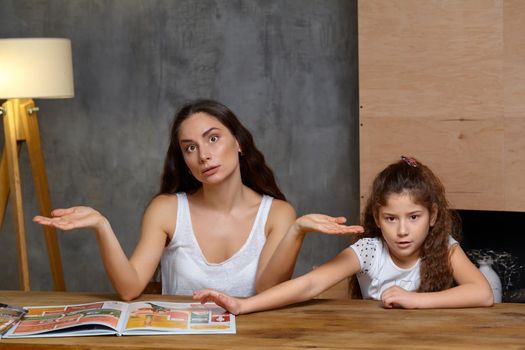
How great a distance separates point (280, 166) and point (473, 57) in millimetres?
1256

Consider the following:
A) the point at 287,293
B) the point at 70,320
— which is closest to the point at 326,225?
the point at 287,293

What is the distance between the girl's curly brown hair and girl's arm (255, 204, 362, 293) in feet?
0.65

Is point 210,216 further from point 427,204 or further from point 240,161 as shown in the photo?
point 427,204

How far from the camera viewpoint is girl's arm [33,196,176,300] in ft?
7.59

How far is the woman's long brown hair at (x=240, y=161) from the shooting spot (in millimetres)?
2766

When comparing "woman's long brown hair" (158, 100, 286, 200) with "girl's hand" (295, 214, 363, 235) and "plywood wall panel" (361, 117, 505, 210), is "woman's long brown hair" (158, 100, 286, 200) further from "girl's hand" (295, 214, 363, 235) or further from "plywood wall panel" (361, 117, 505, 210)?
"plywood wall panel" (361, 117, 505, 210)

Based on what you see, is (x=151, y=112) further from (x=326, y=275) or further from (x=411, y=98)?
(x=326, y=275)

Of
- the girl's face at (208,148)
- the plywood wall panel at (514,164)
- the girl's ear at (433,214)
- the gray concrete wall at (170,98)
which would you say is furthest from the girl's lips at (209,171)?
the gray concrete wall at (170,98)

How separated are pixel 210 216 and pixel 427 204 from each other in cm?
67

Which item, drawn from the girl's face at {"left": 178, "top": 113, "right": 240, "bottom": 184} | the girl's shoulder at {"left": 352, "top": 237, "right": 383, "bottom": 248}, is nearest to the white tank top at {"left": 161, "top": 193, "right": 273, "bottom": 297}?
the girl's face at {"left": 178, "top": 113, "right": 240, "bottom": 184}

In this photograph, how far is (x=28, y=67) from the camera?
3.87m

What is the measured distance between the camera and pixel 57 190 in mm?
4723

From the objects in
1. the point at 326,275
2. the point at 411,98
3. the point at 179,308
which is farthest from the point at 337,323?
the point at 411,98

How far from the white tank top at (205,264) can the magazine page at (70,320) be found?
411 millimetres
